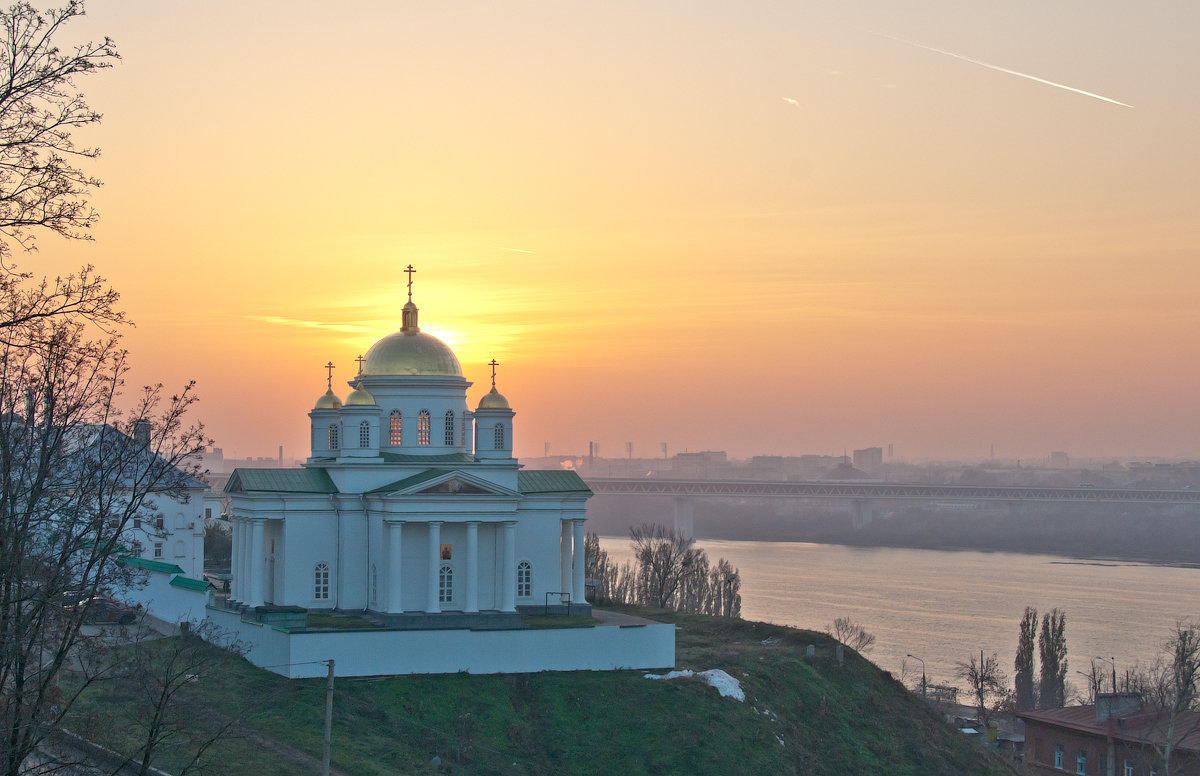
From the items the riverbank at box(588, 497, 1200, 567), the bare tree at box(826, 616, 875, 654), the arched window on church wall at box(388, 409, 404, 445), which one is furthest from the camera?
the riverbank at box(588, 497, 1200, 567)

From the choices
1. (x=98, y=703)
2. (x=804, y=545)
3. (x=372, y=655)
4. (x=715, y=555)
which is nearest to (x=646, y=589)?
(x=372, y=655)

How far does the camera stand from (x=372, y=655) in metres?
29.1

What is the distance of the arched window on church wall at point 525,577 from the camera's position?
114ft

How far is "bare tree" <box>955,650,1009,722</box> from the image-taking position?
4612cm

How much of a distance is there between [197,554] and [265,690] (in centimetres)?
1927

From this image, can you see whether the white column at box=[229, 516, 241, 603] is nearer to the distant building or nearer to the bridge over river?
the distant building

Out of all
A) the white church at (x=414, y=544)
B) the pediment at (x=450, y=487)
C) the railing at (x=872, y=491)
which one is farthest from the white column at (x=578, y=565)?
the railing at (x=872, y=491)

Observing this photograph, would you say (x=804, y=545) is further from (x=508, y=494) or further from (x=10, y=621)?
(x=10, y=621)

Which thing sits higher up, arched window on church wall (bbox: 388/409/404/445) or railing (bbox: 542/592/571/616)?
arched window on church wall (bbox: 388/409/404/445)

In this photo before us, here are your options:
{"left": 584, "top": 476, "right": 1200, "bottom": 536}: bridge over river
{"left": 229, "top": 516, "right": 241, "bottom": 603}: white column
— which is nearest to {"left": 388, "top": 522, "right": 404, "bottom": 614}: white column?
Result: {"left": 229, "top": 516, "right": 241, "bottom": 603}: white column

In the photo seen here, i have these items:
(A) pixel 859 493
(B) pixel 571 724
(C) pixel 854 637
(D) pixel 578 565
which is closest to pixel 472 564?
(D) pixel 578 565

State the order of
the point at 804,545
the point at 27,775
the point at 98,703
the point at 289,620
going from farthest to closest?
the point at 804,545 → the point at 289,620 → the point at 98,703 → the point at 27,775

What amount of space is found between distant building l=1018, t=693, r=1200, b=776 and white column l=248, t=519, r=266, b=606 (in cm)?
2094

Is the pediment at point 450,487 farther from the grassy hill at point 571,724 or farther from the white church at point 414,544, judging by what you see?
the grassy hill at point 571,724
